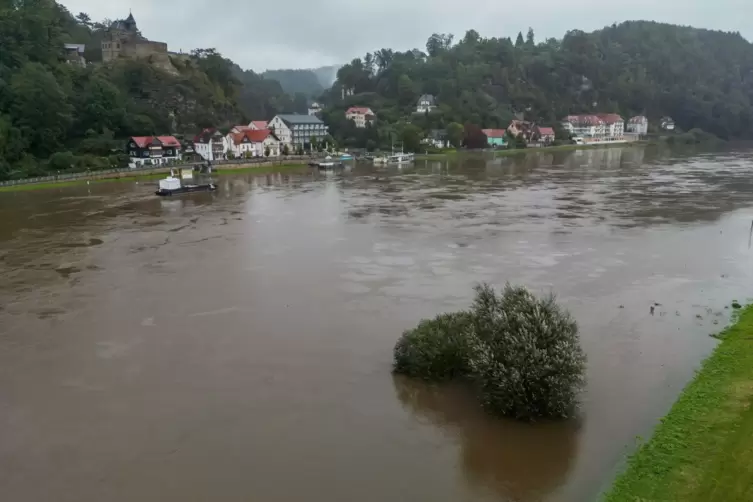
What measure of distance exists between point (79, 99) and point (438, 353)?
56.6 meters

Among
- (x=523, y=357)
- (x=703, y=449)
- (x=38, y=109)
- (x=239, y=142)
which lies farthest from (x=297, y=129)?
(x=703, y=449)

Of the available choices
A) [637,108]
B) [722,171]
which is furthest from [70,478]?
[637,108]

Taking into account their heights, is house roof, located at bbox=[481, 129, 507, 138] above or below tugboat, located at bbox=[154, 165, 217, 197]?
above

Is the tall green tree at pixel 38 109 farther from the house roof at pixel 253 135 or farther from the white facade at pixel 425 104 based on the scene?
the white facade at pixel 425 104

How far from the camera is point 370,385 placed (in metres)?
12.4

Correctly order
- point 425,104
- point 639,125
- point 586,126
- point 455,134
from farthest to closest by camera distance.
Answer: point 639,125 < point 586,126 < point 425,104 < point 455,134

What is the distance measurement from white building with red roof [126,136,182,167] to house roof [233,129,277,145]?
864cm

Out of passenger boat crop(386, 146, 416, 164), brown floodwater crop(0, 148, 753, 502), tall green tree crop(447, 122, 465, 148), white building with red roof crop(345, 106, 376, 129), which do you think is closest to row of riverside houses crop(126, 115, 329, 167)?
white building with red roof crop(345, 106, 376, 129)

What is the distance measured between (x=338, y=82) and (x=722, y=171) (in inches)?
2933

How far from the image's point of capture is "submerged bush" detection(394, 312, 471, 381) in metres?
12.4

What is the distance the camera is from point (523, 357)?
34.2 ft

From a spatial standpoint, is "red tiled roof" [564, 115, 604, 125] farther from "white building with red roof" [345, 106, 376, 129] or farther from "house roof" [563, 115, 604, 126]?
"white building with red roof" [345, 106, 376, 129]

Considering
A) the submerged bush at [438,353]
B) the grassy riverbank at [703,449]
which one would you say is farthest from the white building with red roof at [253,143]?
the grassy riverbank at [703,449]

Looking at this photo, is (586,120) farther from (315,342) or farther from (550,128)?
(315,342)
